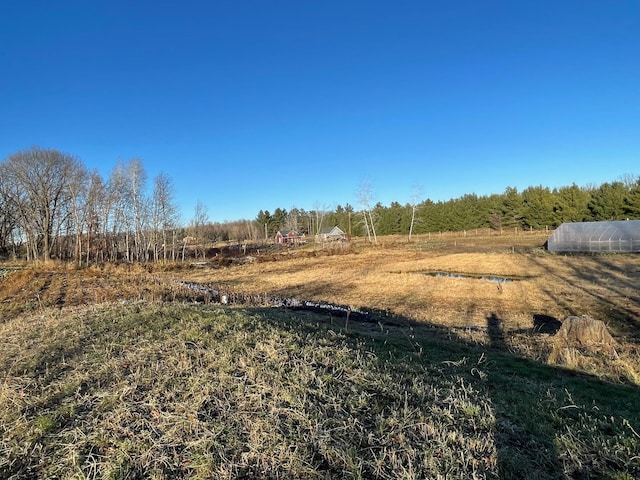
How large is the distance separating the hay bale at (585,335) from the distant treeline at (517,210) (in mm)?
50206

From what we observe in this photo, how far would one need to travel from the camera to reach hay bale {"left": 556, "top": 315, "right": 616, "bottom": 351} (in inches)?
289

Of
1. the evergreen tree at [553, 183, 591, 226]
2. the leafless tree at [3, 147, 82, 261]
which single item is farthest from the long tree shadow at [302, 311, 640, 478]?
the evergreen tree at [553, 183, 591, 226]

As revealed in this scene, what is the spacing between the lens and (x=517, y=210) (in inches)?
2416

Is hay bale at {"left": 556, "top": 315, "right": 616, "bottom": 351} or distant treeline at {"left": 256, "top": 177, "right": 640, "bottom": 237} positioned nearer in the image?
hay bale at {"left": 556, "top": 315, "right": 616, "bottom": 351}

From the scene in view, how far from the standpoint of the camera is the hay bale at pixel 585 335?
24.1 feet

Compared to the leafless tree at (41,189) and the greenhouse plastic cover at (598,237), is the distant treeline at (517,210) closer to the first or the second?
the greenhouse plastic cover at (598,237)

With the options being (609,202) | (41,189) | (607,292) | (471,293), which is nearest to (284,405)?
(471,293)

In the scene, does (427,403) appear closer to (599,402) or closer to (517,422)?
(517,422)

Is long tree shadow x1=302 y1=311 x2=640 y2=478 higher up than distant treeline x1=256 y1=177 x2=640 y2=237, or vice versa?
distant treeline x1=256 y1=177 x2=640 y2=237

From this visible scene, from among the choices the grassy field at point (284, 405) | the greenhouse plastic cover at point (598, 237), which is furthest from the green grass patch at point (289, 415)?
the greenhouse plastic cover at point (598, 237)

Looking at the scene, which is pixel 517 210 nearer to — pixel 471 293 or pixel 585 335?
pixel 471 293

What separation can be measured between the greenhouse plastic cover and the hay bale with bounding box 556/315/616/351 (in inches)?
1102

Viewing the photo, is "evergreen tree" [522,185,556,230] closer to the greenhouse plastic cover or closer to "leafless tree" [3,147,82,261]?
the greenhouse plastic cover

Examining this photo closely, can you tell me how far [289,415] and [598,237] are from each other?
35650 millimetres
